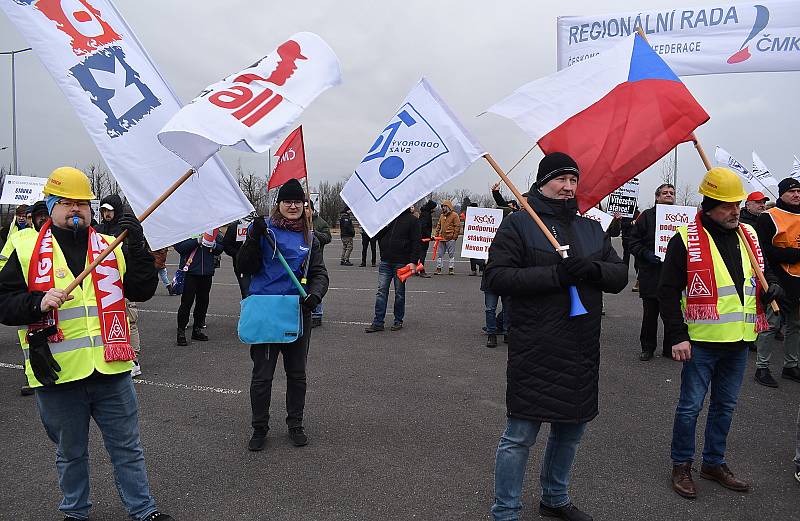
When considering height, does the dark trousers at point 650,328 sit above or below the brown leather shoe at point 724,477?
above

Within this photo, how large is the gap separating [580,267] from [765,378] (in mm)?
4588

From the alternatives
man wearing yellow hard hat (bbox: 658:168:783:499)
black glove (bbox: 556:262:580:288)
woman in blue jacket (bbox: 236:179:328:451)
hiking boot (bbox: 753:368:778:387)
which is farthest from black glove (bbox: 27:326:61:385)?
hiking boot (bbox: 753:368:778:387)

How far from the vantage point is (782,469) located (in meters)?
4.16

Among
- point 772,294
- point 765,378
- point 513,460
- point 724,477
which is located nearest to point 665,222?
point 765,378

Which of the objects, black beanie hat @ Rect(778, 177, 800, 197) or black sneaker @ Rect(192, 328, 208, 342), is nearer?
black beanie hat @ Rect(778, 177, 800, 197)

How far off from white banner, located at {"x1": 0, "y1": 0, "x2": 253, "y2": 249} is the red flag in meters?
1.14

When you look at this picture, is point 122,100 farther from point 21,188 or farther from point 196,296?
point 21,188

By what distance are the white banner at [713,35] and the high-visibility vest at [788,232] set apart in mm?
2044

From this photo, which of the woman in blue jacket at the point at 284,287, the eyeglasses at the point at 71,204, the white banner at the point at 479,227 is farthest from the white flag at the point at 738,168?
the eyeglasses at the point at 71,204

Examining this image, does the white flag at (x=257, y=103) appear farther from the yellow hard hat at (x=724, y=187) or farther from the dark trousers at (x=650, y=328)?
the dark trousers at (x=650, y=328)

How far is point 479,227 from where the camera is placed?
1184cm

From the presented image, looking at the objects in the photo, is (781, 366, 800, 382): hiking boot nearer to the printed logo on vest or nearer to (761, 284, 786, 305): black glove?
(761, 284, 786, 305): black glove

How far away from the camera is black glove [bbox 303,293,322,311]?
442 cm

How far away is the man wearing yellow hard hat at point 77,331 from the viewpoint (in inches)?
117
